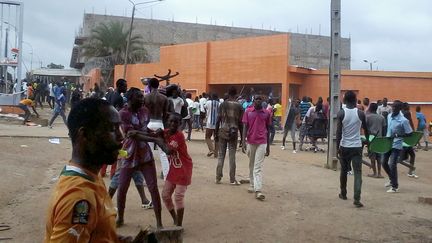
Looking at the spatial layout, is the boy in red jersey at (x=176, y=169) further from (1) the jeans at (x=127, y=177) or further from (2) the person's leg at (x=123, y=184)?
(2) the person's leg at (x=123, y=184)

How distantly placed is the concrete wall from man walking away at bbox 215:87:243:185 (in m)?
37.9

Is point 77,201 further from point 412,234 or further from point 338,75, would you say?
point 338,75

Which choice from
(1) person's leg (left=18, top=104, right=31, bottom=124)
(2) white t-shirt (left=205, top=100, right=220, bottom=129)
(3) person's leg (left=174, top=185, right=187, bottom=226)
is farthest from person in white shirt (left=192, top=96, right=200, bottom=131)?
(3) person's leg (left=174, top=185, right=187, bottom=226)

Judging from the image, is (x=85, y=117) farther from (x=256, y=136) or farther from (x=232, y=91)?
(x=232, y=91)

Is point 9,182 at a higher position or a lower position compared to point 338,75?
lower

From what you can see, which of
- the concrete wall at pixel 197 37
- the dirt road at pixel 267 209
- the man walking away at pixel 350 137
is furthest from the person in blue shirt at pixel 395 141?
the concrete wall at pixel 197 37

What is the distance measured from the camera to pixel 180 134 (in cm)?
573

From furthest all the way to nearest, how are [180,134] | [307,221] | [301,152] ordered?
[301,152] < [307,221] < [180,134]

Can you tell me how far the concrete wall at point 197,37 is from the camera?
4694 centimetres

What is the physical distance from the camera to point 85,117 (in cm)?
205

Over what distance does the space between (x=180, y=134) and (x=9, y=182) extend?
164 inches

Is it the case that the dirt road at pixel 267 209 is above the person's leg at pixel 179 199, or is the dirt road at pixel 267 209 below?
below

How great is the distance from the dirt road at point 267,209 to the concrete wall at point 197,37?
121 feet

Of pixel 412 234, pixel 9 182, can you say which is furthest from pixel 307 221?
pixel 9 182
